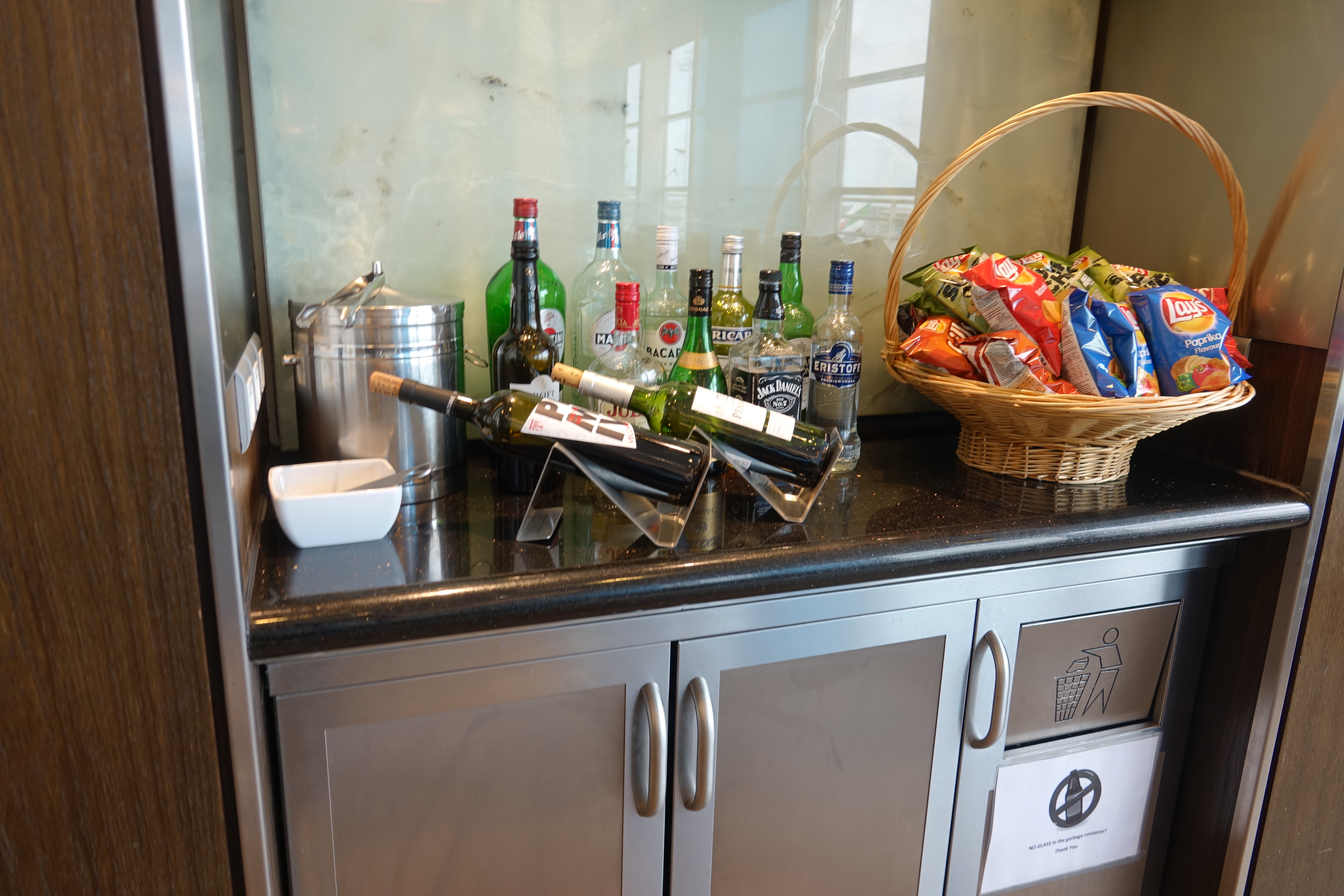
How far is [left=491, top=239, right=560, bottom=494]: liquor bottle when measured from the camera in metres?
1.07

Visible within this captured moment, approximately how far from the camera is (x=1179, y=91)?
1.40 m

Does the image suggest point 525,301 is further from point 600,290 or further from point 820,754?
point 820,754

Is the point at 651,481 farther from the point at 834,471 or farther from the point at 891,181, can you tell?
the point at 891,181

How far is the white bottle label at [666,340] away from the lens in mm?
1242

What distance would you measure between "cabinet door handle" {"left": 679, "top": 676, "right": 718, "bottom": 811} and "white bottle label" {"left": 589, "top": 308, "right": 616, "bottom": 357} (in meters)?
0.48

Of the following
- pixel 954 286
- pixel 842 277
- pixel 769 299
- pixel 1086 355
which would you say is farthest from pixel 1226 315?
pixel 769 299

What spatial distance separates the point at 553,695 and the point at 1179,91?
133cm

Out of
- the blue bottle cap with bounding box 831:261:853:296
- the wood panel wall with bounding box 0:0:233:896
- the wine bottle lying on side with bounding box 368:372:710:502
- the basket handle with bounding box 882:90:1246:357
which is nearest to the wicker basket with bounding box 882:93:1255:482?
the basket handle with bounding box 882:90:1246:357

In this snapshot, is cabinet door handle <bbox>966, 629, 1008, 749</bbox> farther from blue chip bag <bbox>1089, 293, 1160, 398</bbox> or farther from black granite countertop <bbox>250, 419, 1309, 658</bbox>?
blue chip bag <bbox>1089, 293, 1160, 398</bbox>

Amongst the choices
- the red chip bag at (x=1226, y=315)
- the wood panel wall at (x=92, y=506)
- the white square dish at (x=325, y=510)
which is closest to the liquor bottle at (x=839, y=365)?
the red chip bag at (x=1226, y=315)

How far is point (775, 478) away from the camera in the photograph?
3.48 ft

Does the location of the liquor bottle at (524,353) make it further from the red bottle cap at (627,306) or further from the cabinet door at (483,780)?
the cabinet door at (483,780)

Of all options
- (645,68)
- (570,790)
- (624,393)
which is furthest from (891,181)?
(570,790)

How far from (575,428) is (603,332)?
12.7 inches
